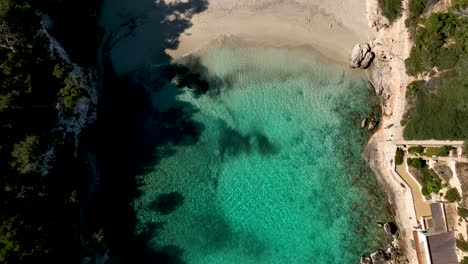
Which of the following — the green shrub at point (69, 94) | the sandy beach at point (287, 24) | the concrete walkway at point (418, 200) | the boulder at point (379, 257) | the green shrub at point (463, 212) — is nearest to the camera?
the green shrub at point (69, 94)

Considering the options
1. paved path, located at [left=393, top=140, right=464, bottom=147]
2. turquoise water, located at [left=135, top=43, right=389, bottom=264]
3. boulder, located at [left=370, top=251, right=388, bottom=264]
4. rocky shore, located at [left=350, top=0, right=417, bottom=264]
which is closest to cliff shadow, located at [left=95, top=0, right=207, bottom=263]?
turquoise water, located at [left=135, top=43, right=389, bottom=264]

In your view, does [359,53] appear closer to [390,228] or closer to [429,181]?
[429,181]

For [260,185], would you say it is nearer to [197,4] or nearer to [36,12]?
[197,4]

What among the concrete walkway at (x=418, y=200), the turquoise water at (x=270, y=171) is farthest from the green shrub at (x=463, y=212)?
the turquoise water at (x=270, y=171)

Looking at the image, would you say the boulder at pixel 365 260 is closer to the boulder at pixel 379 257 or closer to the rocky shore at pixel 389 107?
the rocky shore at pixel 389 107

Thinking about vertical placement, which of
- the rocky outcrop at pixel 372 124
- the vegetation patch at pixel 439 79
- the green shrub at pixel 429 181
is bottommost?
the green shrub at pixel 429 181

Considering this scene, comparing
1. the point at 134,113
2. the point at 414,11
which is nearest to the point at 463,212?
the point at 414,11

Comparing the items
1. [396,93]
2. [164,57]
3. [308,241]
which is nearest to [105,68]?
[164,57]
